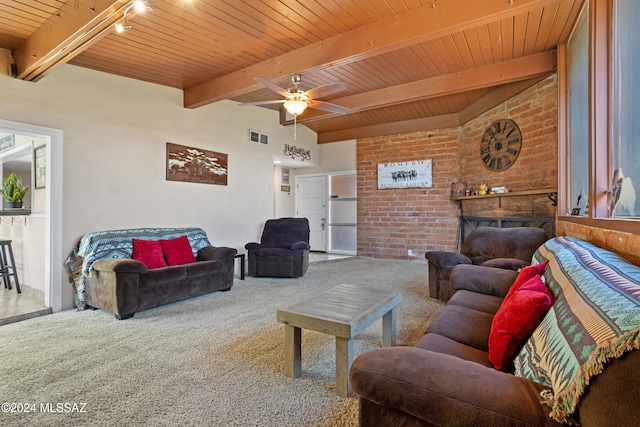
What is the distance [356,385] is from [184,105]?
4.67 metres

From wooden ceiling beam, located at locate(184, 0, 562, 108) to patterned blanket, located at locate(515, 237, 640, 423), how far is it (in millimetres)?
2119

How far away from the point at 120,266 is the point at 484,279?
3.26 meters

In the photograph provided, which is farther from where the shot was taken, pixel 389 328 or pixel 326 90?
pixel 326 90

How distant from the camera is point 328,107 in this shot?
3.86 metres

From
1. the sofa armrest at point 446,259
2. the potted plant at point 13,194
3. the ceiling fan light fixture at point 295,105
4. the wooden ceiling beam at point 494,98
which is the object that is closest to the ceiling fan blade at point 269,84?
the ceiling fan light fixture at point 295,105

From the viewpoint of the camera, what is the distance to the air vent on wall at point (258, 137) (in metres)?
5.63

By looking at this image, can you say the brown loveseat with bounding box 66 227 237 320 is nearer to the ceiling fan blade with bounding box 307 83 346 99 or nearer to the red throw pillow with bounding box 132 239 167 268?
the red throw pillow with bounding box 132 239 167 268

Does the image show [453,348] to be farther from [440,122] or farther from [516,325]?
[440,122]

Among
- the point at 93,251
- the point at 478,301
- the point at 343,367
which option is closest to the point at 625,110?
the point at 478,301

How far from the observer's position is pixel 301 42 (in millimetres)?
3305

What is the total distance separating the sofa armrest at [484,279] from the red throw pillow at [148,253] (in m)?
3.21

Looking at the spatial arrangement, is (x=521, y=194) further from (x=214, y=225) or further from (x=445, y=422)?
(x=214, y=225)

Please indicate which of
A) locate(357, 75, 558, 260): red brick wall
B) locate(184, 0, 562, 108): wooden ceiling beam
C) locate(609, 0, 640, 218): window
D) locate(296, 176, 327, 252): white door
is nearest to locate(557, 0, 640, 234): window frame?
locate(609, 0, 640, 218): window

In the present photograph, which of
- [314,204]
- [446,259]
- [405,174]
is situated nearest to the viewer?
[446,259]
